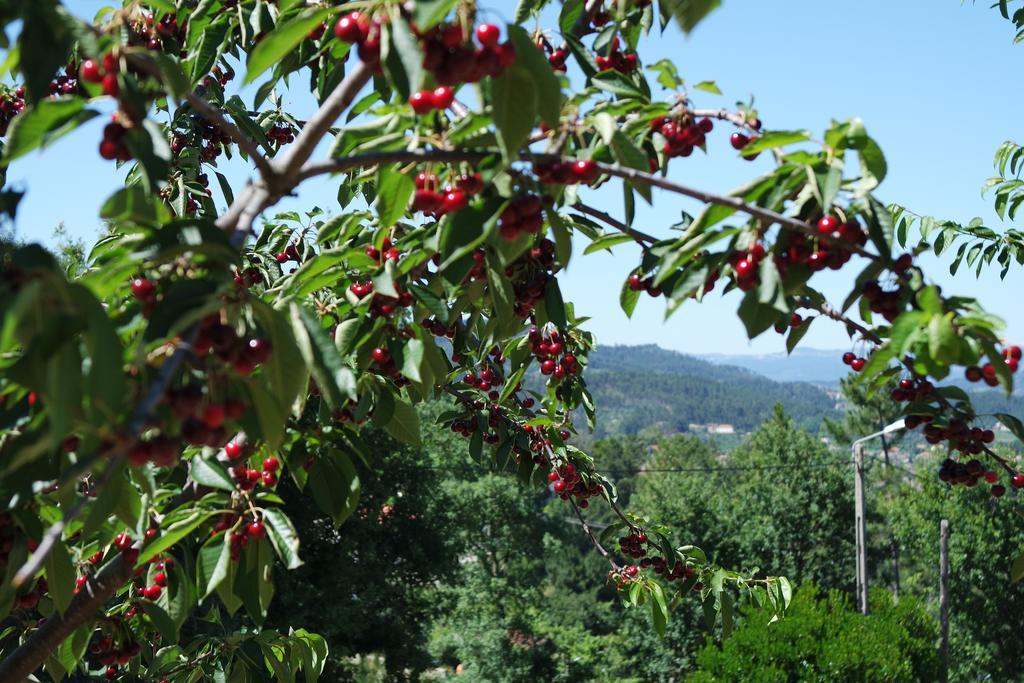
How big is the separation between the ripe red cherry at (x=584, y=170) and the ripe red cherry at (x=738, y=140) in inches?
16.0

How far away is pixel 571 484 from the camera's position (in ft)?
10.6

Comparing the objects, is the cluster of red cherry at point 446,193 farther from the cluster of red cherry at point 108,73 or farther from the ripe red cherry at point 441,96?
the cluster of red cherry at point 108,73

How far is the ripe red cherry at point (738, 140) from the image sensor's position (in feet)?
5.66

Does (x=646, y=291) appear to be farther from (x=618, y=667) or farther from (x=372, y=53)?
(x=618, y=667)

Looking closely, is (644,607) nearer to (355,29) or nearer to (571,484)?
(571,484)

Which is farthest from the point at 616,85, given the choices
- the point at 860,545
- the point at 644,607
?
the point at 644,607

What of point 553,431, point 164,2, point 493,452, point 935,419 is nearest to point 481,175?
point 164,2

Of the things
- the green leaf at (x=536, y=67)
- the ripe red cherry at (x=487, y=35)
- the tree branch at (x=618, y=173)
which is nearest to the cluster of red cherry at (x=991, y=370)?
the tree branch at (x=618, y=173)

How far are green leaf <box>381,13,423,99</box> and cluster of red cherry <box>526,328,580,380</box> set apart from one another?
5.21 ft

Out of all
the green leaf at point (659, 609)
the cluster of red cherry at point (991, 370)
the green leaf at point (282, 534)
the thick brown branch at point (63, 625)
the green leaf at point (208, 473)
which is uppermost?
the cluster of red cherry at point (991, 370)

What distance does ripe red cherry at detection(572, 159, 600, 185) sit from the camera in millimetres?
1454

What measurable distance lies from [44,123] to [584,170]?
805 mm

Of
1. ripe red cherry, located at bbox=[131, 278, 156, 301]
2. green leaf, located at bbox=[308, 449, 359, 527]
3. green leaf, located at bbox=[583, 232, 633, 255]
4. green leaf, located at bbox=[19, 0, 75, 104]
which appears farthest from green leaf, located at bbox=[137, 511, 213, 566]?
green leaf, located at bbox=[583, 232, 633, 255]

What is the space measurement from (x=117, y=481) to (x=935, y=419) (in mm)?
1549
